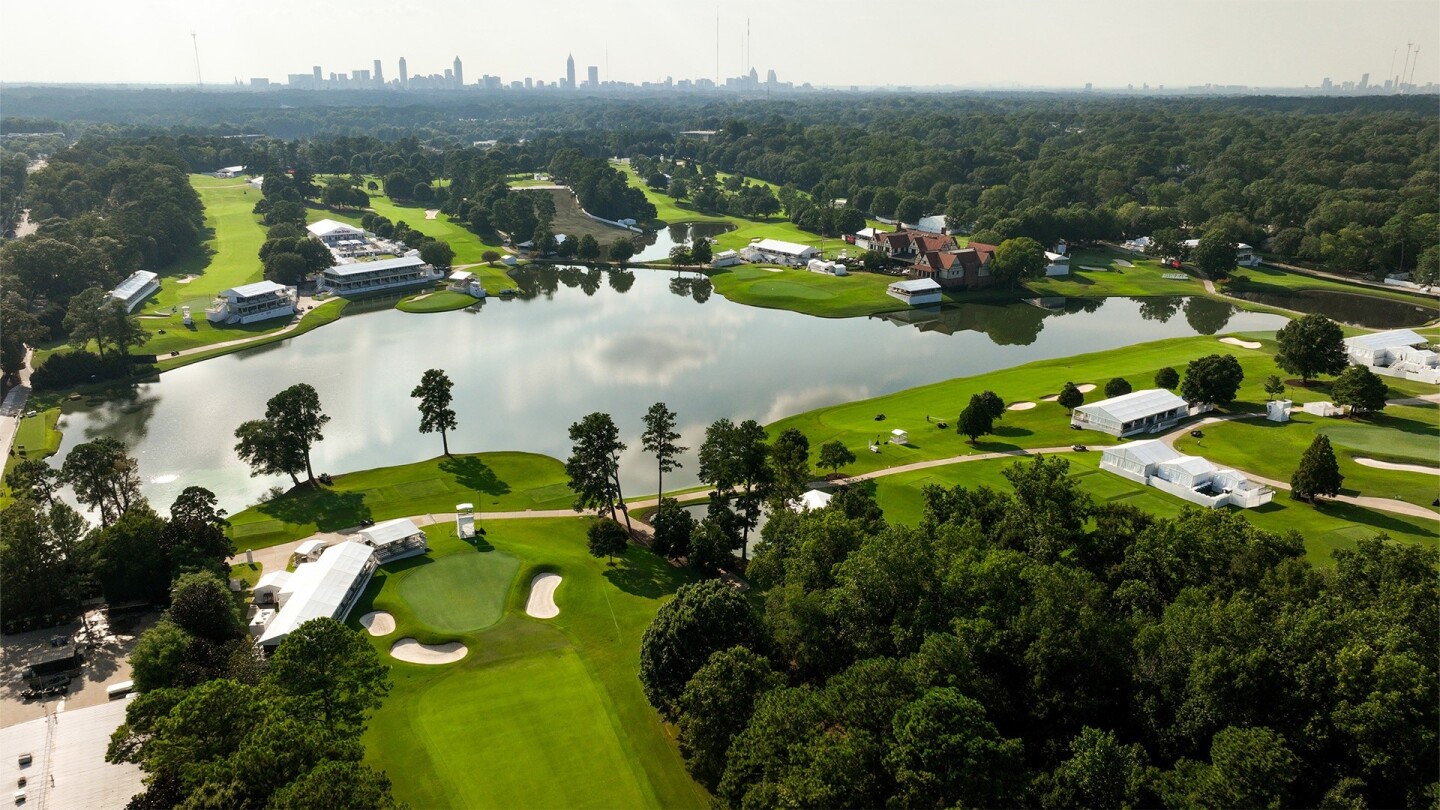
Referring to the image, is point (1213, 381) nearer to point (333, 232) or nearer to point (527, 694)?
point (527, 694)

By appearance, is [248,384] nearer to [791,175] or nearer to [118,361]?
[118,361]

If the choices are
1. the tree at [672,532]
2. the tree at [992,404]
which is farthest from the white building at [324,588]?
the tree at [992,404]

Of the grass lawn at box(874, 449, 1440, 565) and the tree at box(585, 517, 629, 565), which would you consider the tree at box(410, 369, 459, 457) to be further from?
the grass lawn at box(874, 449, 1440, 565)

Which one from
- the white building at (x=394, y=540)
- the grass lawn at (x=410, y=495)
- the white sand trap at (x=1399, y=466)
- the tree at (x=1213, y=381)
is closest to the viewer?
the white building at (x=394, y=540)

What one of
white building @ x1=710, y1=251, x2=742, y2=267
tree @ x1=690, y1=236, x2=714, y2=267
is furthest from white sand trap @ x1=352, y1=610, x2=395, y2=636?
tree @ x1=690, y1=236, x2=714, y2=267

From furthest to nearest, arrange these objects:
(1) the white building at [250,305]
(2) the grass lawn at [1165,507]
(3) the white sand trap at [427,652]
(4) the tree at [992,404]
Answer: (1) the white building at [250,305] < (4) the tree at [992,404] < (2) the grass lawn at [1165,507] < (3) the white sand trap at [427,652]

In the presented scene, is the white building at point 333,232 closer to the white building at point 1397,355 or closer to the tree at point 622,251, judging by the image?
the tree at point 622,251

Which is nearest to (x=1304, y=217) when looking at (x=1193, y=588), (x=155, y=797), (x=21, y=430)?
(x=1193, y=588)

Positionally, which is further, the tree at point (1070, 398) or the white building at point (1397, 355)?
the white building at point (1397, 355)
